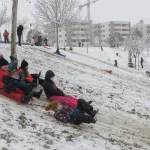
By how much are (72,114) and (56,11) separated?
75.0 ft

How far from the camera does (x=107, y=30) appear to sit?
458 feet

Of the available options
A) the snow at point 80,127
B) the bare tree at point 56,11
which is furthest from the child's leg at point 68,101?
the bare tree at point 56,11

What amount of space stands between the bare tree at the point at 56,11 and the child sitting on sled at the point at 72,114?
21.6m

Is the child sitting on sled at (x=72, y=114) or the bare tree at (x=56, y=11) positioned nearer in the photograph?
the child sitting on sled at (x=72, y=114)

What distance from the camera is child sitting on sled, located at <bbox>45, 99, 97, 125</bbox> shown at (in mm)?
8359

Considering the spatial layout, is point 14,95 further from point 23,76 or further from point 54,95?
point 54,95

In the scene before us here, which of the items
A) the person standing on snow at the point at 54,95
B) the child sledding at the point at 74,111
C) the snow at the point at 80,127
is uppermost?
the person standing on snow at the point at 54,95

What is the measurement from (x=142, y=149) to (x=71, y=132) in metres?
1.83

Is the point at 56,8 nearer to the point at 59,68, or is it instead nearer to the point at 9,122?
the point at 59,68

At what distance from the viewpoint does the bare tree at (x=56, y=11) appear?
30359 mm

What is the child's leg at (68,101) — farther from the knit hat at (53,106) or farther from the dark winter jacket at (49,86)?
the knit hat at (53,106)

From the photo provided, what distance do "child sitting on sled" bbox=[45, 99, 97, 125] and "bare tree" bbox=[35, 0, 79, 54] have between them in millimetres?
21615

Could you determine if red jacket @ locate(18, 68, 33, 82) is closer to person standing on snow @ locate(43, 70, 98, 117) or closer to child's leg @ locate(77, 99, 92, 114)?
person standing on snow @ locate(43, 70, 98, 117)

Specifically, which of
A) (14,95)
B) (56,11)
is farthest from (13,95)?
(56,11)
